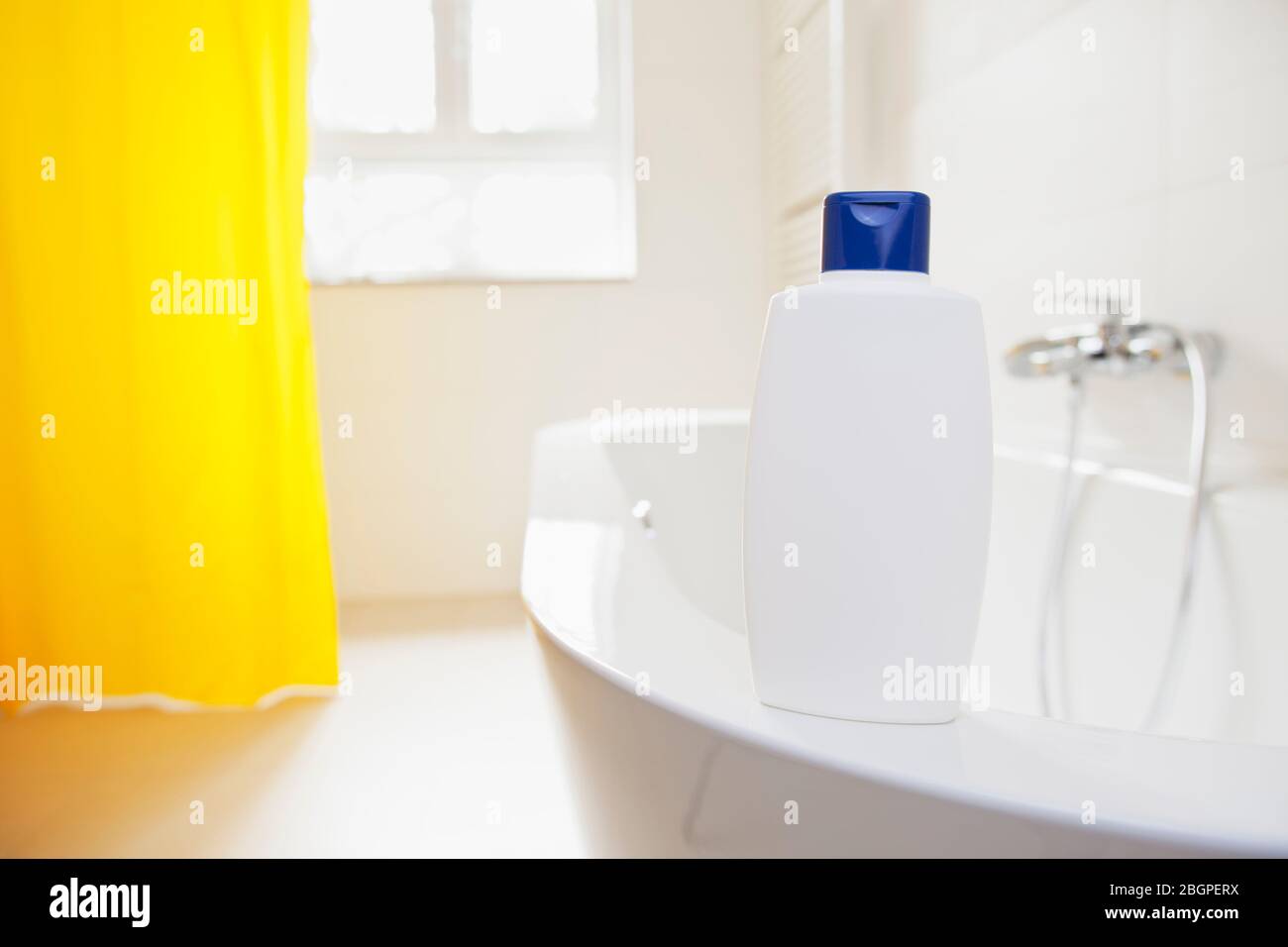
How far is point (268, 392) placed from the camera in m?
1.96

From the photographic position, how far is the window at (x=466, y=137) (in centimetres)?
289

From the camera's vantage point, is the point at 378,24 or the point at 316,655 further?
the point at 378,24

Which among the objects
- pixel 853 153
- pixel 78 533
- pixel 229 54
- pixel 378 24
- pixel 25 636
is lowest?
pixel 25 636

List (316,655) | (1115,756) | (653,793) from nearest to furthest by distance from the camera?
(1115,756) < (653,793) < (316,655)

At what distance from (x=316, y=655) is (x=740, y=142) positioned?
1860mm

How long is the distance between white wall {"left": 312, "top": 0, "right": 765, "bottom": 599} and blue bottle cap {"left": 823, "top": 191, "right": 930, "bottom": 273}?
98.0 inches

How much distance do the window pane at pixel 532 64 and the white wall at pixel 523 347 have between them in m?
0.18

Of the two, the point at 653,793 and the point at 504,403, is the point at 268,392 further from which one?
the point at 653,793

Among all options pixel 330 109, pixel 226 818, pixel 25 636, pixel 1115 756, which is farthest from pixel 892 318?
pixel 330 109

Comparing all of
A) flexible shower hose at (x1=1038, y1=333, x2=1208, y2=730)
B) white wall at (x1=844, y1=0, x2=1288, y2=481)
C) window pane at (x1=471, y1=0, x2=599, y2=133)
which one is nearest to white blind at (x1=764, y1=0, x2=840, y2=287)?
white wall at (x1=844, y1=0, x2=1288, y2=481)

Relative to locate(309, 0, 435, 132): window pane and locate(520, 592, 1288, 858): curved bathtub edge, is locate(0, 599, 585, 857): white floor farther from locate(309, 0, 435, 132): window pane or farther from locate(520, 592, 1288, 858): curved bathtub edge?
locate(309, 0, 435, 132): window pane

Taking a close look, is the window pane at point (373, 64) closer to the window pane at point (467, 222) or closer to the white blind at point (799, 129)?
the window pane at point (467, 222)

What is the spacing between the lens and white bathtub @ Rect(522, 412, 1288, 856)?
0.38 meters

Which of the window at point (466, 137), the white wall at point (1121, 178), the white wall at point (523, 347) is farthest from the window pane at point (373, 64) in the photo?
the white wall at point (1121, 178)
